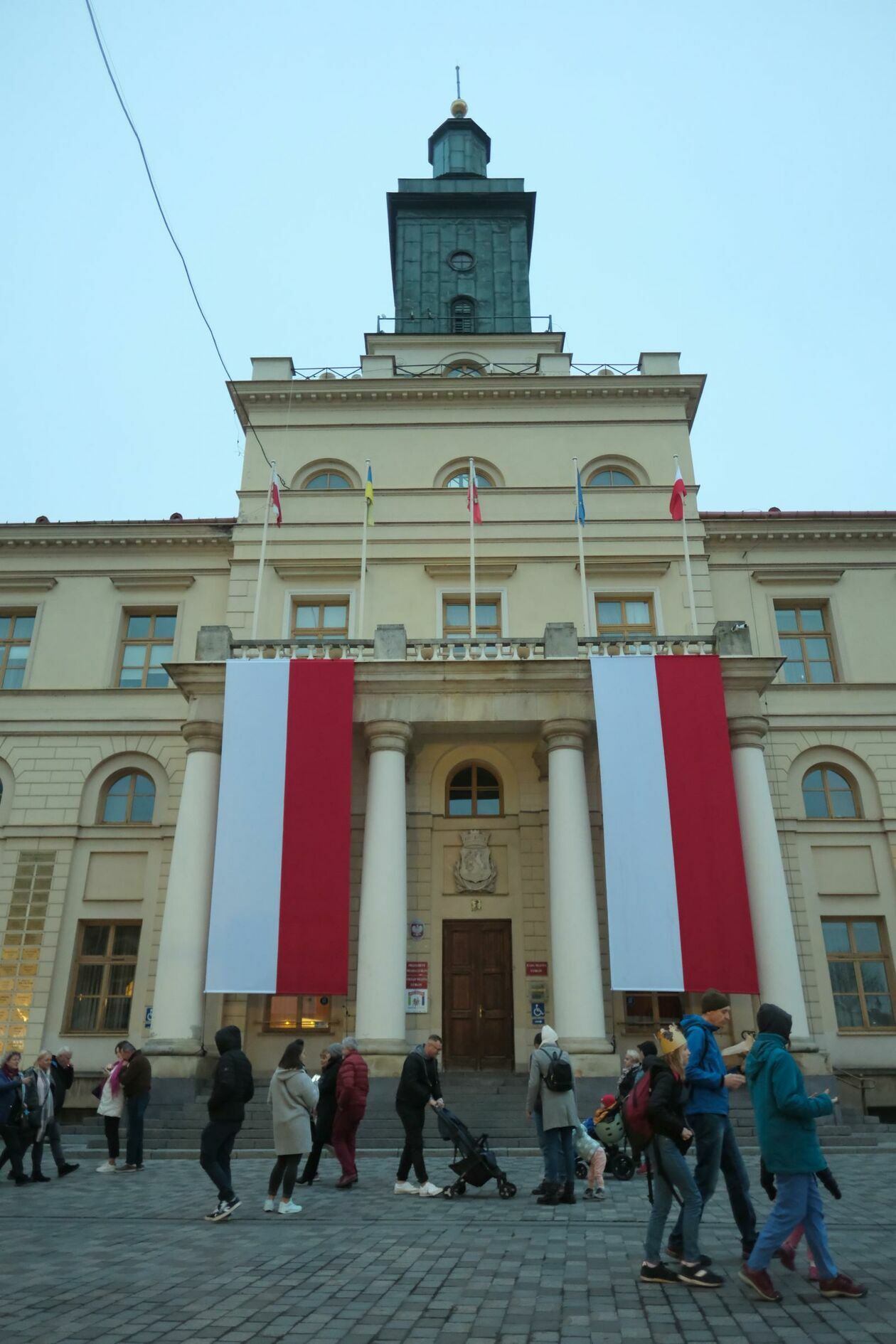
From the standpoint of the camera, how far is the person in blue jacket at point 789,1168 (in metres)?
6.23

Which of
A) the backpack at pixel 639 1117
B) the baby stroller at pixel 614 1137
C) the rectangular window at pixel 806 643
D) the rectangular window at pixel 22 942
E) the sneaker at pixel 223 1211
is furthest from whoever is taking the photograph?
the rectangular window at pixel 806 643

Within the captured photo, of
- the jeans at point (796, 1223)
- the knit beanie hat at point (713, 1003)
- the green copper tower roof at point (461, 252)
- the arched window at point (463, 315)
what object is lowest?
the jeans at point (796, 1223)

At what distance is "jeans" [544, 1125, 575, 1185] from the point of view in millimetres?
10414

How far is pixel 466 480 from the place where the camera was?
26594 millimetres

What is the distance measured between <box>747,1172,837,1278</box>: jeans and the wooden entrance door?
15.1 metres

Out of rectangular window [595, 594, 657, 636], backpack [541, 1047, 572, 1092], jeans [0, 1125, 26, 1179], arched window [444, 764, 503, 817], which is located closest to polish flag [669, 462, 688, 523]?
rectangular window [595, 594, 657, 636]

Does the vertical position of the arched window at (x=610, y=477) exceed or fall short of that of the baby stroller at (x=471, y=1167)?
it exceeds it

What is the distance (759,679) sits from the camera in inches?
805

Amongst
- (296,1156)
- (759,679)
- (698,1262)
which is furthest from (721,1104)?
(759,679)

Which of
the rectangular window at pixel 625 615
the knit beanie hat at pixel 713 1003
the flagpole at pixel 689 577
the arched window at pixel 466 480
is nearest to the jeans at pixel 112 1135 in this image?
the knit beanie hat at pixel 713 1003

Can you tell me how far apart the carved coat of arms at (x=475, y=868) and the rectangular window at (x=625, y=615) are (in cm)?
606

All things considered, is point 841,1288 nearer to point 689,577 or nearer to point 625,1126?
point 625,1126

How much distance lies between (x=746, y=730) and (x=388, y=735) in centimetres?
727

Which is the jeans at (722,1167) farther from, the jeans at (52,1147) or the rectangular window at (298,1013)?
the rectangular window at (298,1013)
